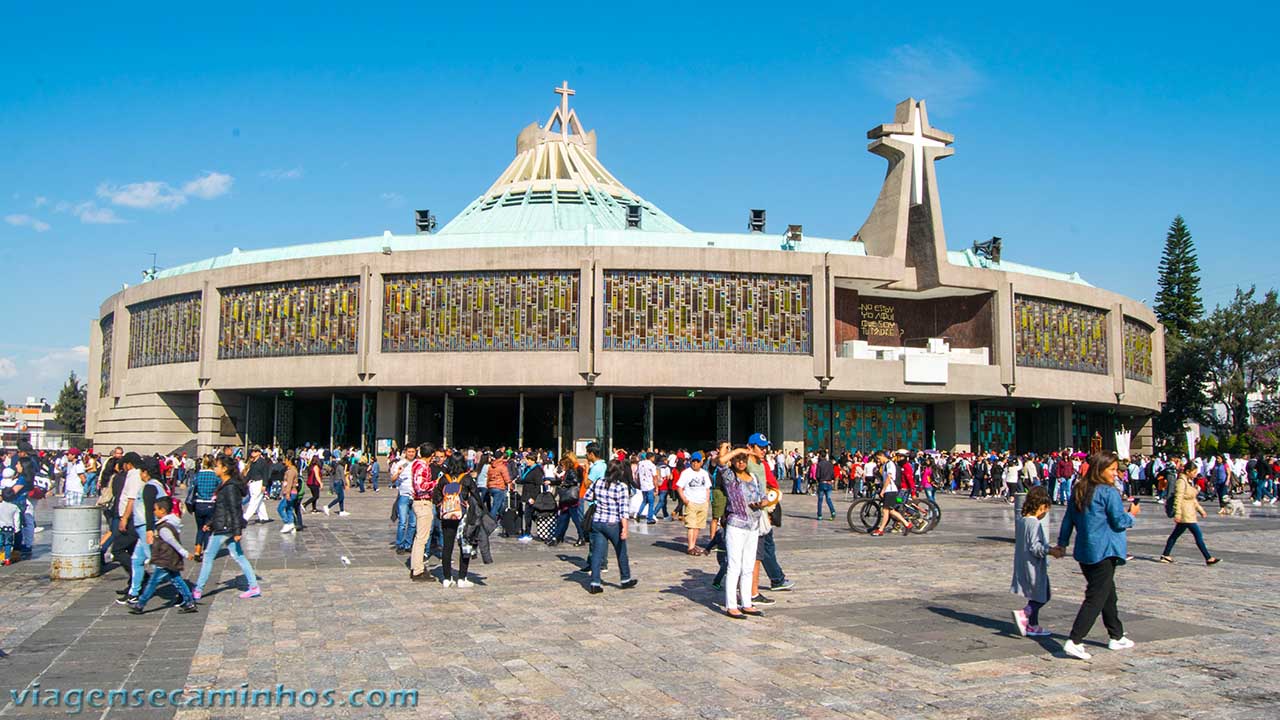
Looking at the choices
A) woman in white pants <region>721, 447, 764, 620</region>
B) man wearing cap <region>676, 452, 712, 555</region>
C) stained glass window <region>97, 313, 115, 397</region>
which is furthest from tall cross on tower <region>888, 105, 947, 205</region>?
stained glass window <region>97, 313, 115, 397</region>

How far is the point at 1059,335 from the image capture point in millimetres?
43312

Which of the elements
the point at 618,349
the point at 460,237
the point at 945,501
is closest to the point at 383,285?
the point at 460,237

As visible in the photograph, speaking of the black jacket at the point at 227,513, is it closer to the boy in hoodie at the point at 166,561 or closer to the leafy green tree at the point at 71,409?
the boy in hoodie at the point at 166,561

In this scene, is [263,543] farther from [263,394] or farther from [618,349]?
[263,394]

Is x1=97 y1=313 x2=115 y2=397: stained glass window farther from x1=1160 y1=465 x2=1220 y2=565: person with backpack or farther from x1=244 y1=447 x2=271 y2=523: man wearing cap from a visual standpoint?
x1=1160 y1=465 x2=1220 y2=565: person with backpack

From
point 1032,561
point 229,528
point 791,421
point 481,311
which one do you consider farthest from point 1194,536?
point 481,311

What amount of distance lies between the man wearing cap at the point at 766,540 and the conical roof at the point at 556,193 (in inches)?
1421

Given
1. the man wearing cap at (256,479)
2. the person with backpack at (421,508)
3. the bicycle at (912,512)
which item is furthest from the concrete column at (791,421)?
the person with backpack at (421,508)

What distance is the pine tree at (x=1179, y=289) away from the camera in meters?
68.2

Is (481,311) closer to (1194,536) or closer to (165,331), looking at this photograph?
(165,331)

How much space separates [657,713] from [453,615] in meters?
3.72

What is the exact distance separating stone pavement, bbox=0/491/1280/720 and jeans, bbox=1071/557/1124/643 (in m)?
0.21

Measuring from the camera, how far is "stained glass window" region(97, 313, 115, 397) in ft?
162

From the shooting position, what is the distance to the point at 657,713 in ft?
19.2
